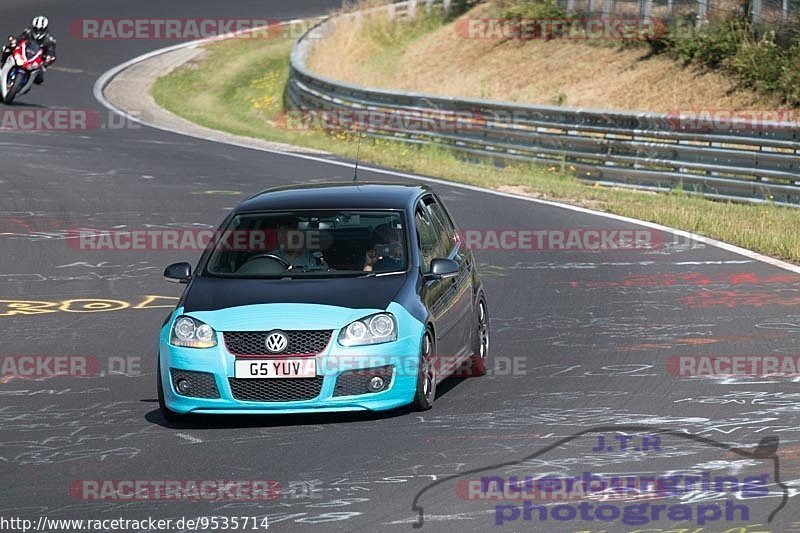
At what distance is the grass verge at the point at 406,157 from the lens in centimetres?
1905

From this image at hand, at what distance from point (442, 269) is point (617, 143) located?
46.4 ft

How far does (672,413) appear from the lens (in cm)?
930

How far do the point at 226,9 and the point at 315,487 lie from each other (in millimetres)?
43344

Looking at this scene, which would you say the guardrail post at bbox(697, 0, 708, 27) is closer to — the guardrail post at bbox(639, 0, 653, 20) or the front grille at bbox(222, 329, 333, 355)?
the guardrail post at bbox(639, 0, 653, 20)

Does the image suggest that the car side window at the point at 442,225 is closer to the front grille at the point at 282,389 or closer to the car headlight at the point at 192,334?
the front grille at the point at 282,389

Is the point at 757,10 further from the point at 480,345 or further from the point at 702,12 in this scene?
the point at 480,345

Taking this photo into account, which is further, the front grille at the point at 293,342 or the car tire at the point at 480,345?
the car tire at the point at 480,345

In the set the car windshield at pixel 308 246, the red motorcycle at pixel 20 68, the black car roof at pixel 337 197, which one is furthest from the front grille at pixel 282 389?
the red motorcycle at pixel 20 68

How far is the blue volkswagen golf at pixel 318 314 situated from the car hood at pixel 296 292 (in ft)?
0.03

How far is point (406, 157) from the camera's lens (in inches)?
1065

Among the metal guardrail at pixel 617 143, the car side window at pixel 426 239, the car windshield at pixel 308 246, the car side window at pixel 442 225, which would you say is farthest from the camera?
the metal guardrail at pixel 617 143

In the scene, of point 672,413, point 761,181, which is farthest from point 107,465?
point 761,181

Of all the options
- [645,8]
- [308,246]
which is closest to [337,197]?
[308,246]

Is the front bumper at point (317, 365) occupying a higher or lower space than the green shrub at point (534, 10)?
higher
